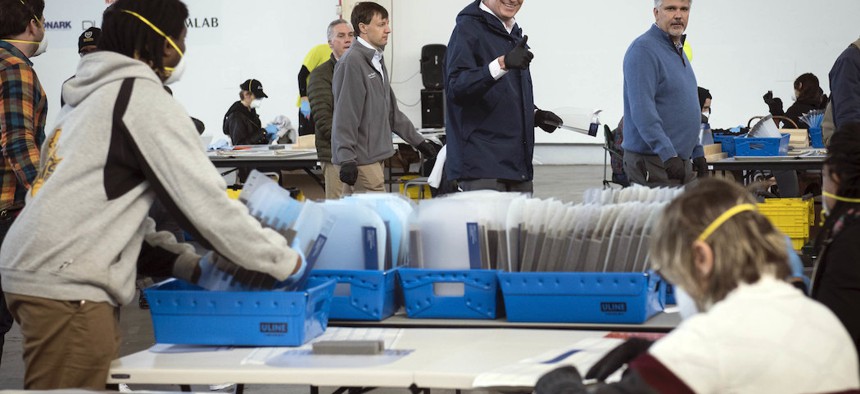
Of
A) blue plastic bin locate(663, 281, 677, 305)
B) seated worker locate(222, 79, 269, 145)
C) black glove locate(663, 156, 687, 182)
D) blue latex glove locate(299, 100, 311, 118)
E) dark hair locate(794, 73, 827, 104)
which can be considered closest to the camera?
blue plastic bin locate(663, 281, 677, 305)

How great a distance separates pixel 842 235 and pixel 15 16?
2731 mm

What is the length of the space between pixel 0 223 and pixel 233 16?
37.2 ft

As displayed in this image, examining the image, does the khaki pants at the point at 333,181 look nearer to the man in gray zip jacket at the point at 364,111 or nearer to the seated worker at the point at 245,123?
the man in gray zip jacket at the point at 364,111

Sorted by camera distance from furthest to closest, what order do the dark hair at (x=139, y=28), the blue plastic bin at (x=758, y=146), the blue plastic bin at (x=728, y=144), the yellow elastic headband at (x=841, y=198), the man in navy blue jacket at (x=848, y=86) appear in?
the blue plastic bin at (x=728, y=144) → the blue plastic bin at (x=758, y=146) → the man in navy blue jacket at (x=848, y=86) → the yellow elastic headband at (x=841, y=198) → the dark hair at (x=139, y=28)

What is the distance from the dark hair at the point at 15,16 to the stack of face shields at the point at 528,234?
172cm

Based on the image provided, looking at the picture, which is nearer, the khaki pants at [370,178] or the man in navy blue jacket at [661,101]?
the man in navy blue jacket at [661,101]

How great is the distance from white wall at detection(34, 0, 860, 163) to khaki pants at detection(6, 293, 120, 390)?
40.4ft

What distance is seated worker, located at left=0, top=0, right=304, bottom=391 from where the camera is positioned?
2223 mm

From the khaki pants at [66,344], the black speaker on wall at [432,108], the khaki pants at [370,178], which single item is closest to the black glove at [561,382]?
the khaki pants at [66,344]

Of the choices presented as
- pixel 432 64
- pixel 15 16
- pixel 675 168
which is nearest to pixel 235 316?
pixel 15 16

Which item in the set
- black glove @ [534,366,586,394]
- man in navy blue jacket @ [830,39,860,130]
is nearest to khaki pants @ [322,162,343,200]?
man in navy blue jacket @ [830,39,860,130]

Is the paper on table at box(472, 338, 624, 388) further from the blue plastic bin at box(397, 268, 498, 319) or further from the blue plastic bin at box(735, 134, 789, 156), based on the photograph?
the blue plastic bin at box(735, 134, 789, 156)

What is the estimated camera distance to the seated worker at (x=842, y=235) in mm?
2283

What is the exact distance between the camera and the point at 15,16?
12.0ft
